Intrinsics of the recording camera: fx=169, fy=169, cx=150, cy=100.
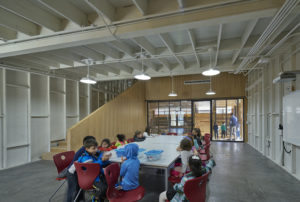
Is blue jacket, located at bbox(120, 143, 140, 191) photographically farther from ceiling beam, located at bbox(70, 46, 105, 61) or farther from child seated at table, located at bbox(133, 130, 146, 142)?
ceiling beam, located at bbox(70, 46, 105, 61)

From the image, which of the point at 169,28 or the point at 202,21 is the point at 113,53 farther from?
the point at 202,21

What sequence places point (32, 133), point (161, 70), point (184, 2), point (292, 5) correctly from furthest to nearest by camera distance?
point (161, 70), point (32, 133), point (184, 2), point (292, 5)

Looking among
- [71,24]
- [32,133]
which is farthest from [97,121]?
[71,24]

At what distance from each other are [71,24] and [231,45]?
13.1 ft

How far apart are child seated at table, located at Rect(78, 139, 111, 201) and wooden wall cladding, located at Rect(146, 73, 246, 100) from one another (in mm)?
7907

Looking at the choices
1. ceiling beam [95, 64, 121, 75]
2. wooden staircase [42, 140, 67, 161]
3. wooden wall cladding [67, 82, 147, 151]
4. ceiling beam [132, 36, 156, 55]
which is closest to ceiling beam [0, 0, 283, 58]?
ceiling beam [132, 36, 156, 55]

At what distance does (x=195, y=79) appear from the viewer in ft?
32.3

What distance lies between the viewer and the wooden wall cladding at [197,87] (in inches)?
363

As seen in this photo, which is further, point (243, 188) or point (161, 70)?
point (161, 70)

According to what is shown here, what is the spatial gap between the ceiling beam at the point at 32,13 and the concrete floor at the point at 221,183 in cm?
322

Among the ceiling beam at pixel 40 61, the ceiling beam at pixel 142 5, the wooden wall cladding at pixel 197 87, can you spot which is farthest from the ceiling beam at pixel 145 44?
the wooden wall cladding at pixel 197 87

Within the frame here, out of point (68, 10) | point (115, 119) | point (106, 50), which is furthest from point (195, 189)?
point (115, 119)

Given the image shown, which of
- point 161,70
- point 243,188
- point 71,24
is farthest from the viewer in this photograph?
point 161,70

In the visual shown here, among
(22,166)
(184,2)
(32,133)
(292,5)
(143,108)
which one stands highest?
(184,2)
